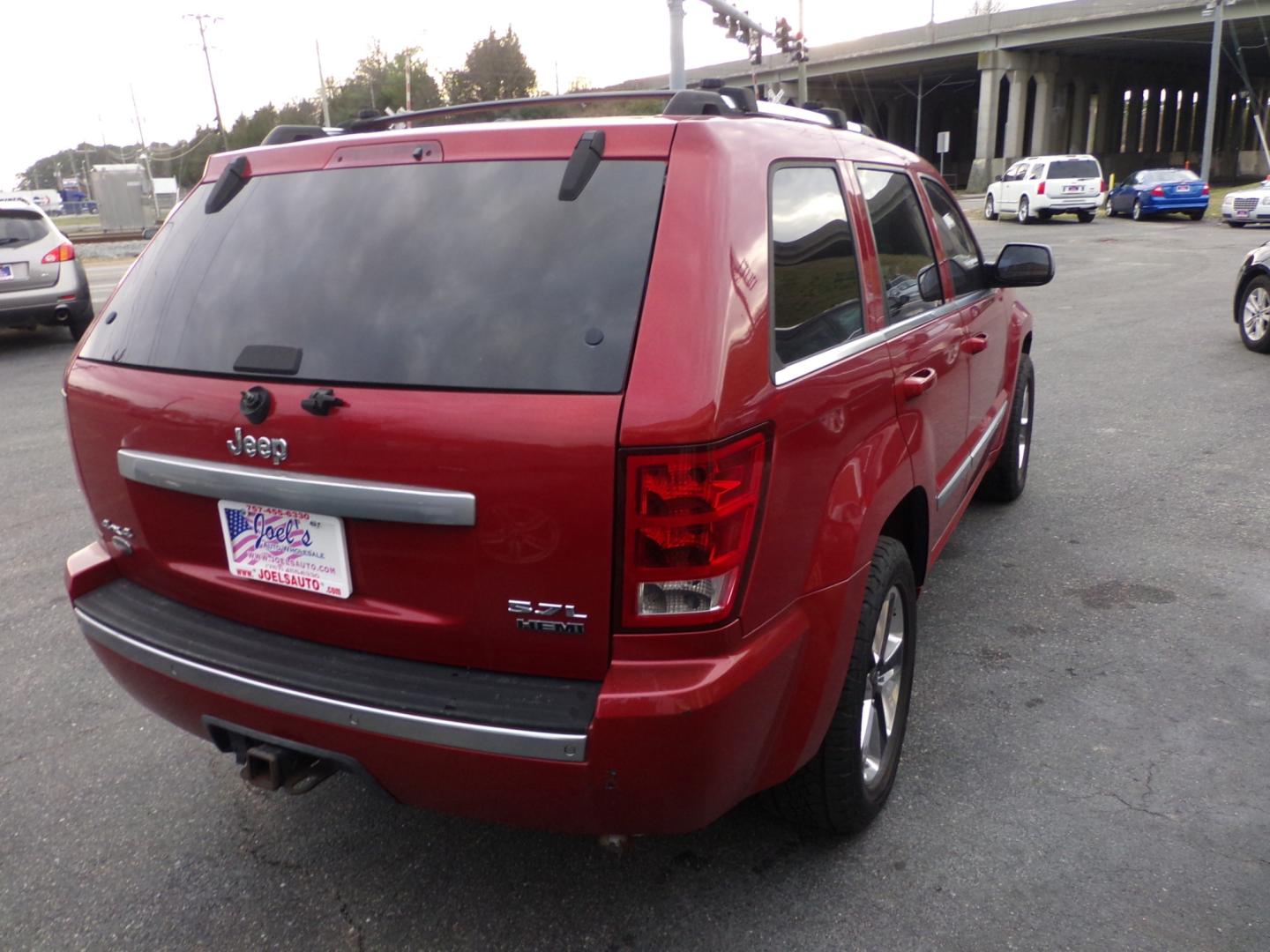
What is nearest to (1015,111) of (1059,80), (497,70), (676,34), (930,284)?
(1059,80)

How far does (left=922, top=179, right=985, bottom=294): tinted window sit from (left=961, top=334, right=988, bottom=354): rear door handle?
18 cm

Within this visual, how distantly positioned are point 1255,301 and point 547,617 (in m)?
9.81

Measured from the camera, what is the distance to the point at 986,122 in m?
51.7

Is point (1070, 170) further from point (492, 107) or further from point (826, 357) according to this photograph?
point (826, 357)

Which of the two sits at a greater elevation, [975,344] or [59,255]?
[975,344]

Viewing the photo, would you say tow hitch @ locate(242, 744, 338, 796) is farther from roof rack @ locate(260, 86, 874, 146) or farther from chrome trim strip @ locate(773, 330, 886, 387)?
roof rack @ locate(260, 86, 874, 146)

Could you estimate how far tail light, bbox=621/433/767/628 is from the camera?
206cm

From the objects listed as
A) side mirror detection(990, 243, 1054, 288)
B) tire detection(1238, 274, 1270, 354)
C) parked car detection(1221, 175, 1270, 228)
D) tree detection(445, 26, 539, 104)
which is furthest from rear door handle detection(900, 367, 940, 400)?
tree detection(445, 26, 539, 104)

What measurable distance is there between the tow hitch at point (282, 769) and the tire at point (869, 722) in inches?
44.9

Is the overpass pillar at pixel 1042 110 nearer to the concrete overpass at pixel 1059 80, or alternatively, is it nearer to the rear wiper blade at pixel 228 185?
the concrete overpass at pixel 1059 80

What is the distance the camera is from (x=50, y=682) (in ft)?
12.8

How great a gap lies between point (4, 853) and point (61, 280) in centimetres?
1056

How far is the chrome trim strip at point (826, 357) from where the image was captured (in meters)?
2.31

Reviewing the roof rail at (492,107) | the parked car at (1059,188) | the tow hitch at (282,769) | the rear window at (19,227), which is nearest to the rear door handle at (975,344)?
the roof rail at (492,107)
